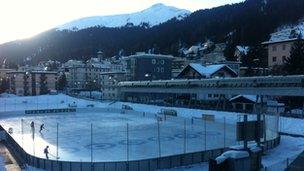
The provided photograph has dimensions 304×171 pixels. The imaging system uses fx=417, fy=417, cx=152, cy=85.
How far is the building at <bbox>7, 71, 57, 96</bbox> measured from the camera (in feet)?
320

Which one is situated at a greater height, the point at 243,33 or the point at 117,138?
the point at 243,33

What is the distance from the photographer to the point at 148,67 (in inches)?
3140

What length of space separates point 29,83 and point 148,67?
33975 millimetres

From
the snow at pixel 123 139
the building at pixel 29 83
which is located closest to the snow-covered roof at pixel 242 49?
the snow at pixel 123 139

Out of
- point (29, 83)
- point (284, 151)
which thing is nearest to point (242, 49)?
point (29, 83)

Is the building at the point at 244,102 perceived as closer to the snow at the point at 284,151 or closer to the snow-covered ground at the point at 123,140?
the snow-covered ground at the point at 123,140

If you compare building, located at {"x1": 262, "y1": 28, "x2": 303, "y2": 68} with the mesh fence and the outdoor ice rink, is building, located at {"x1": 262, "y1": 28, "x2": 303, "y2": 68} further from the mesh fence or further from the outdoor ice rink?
the outdoor ice rink

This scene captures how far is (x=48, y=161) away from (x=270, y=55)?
4261cm

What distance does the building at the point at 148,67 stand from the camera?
78.8 m

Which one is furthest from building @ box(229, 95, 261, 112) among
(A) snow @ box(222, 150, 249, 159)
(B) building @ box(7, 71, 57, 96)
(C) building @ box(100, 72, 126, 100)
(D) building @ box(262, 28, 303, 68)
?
(B) building @ box(7, 71, 57, 96)

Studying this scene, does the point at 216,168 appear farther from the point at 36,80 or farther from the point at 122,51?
the point at 122,51

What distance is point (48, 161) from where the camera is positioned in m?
20.0

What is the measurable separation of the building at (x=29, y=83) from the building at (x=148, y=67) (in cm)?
2696

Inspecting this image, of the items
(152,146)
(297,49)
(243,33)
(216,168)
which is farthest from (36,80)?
(216,168)
